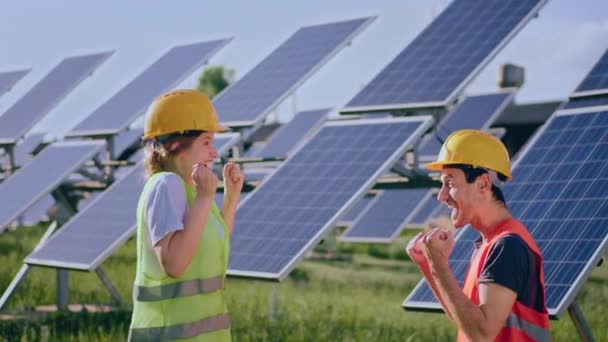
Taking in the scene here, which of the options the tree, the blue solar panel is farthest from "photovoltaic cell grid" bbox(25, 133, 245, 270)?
the tree

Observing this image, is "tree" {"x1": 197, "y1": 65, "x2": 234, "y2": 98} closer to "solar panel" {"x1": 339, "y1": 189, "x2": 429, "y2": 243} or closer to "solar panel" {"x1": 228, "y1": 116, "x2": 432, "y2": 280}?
Result: "solar panel" {"x1": 339, "y1": 189, "x2": 429, "y2": 243}

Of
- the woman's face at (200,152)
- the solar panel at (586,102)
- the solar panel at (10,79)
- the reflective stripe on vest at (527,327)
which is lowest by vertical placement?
the reflective stripe on vest at (527,327)

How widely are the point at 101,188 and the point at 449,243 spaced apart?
921 centimetres

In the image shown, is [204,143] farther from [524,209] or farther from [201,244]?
[524,209]

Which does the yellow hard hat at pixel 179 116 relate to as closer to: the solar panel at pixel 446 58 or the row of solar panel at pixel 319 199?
the row of solar panel at pixel 319 199

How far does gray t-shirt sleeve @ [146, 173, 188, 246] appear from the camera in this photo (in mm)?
4438

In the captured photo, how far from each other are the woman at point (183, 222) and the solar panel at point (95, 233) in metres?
5.55

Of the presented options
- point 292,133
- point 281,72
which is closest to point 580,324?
point 281,72

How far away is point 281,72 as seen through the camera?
1350cm

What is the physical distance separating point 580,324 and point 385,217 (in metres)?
11.8

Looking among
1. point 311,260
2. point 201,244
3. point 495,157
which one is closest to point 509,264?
point 495,157

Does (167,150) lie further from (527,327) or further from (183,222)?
(527,327)

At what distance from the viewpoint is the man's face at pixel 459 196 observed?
433cm

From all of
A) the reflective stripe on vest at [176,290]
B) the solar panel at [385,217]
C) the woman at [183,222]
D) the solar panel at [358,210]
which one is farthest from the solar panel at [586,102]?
the solar panel at [358,210]
